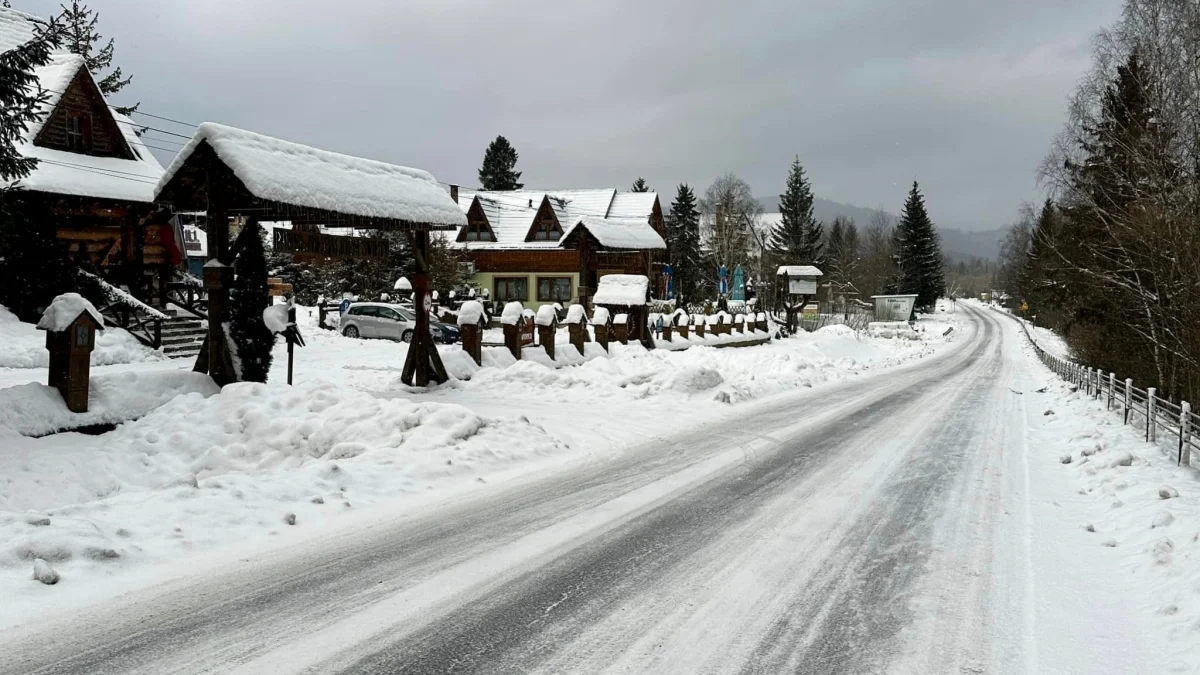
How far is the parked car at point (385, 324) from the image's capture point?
89.8ft

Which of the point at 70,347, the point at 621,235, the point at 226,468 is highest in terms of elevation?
the point at 621,235

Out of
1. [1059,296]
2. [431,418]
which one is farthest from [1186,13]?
[431,418]

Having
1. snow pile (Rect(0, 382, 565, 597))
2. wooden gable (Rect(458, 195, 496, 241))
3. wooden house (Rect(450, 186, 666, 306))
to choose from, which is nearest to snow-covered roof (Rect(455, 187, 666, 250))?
wooden house (Rect(450, 186, 666, 306))

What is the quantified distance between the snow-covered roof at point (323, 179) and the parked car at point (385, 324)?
11.5 m

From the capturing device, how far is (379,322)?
28266 mm

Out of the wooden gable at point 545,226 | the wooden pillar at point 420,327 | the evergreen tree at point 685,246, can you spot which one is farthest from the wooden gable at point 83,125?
the evergreen tree at point 685,246

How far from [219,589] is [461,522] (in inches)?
88.7

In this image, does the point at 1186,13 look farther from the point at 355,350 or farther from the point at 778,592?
the point at 355,350

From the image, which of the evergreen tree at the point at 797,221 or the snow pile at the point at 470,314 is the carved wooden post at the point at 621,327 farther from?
the evergreen tree at the point at 797,221

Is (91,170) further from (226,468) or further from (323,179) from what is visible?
(226,468)

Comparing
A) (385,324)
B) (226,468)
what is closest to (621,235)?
(385,324)

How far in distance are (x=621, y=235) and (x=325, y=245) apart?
83.8ft

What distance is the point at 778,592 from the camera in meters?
5.30

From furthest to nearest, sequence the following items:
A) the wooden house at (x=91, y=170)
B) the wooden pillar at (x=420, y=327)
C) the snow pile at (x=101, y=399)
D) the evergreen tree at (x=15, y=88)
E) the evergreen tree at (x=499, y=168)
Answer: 1. the evergreen tree at (x=499, y=168)
2. the wooden house at (x=91, y=170)
3. the wooden pillar at (x=420, y=327)
4. the snow pile at (x=101, y=399)
5. the evergreen tree at (x=15, y=88)
